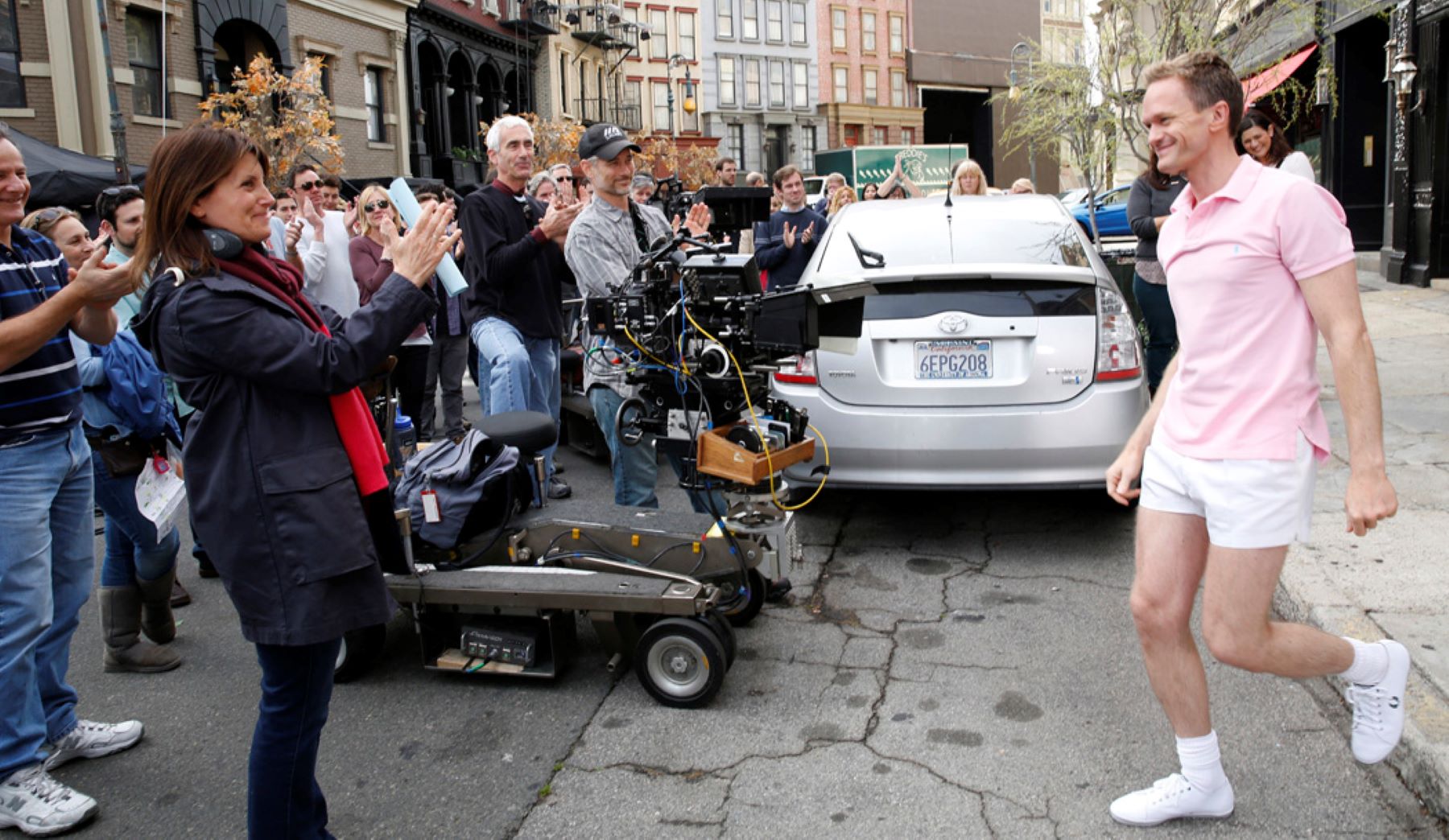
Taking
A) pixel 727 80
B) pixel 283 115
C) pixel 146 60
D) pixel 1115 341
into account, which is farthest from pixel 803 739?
pixel 727 80

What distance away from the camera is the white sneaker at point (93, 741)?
3.68 m

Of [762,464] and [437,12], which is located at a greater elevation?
[437,12]

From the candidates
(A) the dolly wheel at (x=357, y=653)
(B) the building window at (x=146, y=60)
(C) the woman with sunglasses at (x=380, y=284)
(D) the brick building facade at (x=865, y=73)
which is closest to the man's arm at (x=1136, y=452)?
(A) the dolly wheel at (x=357, y=653)

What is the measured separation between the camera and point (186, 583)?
18.4 ft

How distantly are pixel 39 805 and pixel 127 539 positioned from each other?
1.39 metres

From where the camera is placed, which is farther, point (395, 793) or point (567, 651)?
point (567, 651)

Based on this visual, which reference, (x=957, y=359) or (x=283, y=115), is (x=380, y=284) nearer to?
(x=957, y=359)

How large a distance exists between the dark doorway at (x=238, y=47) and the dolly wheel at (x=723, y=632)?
23.7 meters

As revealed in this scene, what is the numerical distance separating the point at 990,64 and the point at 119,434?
7621cm

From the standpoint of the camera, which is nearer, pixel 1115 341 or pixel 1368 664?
pixel 1368 664

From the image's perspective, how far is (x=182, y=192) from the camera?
261 centimetres

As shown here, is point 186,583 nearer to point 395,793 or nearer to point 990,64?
point 395,793

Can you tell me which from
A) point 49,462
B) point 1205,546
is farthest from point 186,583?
point 1205,546

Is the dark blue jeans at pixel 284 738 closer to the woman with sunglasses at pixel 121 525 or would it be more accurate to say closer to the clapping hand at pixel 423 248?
the clapping hand at pixel 423 248
